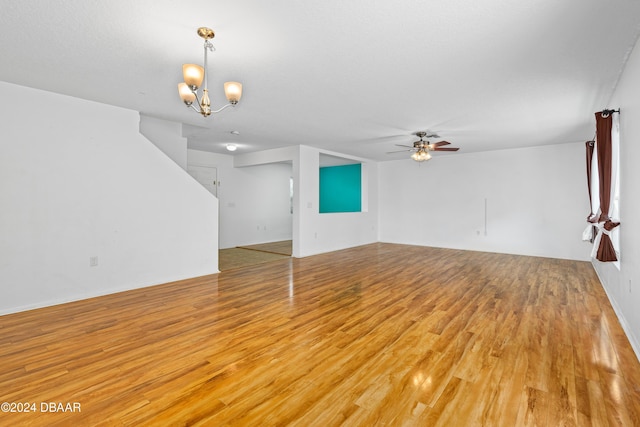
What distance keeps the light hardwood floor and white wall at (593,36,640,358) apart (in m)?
0.25

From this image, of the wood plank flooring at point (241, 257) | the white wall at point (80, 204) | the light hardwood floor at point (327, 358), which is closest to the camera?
the light hardwood floor at point (327, 358)

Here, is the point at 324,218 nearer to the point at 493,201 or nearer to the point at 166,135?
the point at 166,135

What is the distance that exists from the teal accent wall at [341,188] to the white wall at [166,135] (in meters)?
5.41

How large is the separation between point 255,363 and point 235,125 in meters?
4.01

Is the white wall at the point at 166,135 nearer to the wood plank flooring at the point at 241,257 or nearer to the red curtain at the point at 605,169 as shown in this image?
the wood plank flooring at the point at 241,257

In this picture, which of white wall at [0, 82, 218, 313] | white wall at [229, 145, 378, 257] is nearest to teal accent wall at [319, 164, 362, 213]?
white wall at [229, 145, 378, 257]

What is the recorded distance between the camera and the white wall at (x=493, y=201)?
6473mm

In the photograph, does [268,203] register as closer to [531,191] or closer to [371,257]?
[371,257]

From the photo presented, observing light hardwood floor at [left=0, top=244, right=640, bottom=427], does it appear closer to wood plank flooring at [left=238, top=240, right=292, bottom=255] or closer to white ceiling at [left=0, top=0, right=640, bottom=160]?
white ceiling at [left=0, top=0, right=640, bottom=160]

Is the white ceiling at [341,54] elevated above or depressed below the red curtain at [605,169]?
above

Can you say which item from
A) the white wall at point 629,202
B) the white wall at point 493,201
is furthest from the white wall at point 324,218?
the white wall at point 629,202

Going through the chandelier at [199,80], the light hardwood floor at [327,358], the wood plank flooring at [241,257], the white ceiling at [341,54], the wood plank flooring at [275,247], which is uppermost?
the white ceiling at [341,54]

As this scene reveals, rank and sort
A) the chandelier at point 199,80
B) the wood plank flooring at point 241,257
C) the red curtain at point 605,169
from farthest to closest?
the wood plank flooring at point 241,257 < the red curtain at point 605,169 < the chandelier at point 199,80

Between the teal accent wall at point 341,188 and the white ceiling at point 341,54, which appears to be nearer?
the white ceiling at point 341,54
